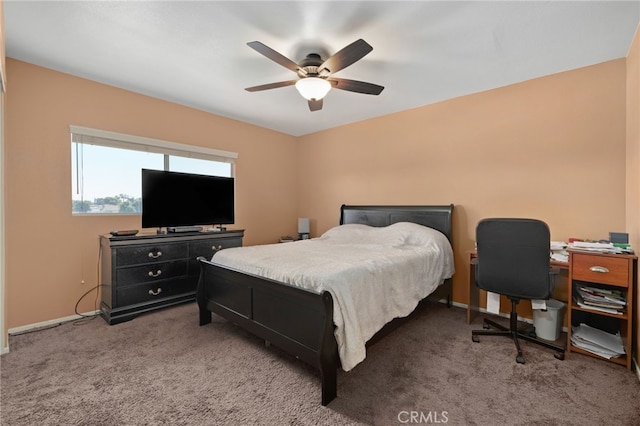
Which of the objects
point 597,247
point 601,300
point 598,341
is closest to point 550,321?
point 598,341

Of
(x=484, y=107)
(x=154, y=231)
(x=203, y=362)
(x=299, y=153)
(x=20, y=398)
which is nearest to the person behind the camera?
(x=20, y=398)

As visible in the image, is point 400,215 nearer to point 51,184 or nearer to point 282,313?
point 282,313

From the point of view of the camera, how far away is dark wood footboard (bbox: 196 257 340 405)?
177cm

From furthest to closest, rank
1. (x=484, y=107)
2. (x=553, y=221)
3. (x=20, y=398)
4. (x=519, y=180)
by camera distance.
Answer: (x=484, y=107), (x=519, y=180), (x=553, y=221), (x=20, y=398)

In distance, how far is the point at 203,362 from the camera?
2246mm

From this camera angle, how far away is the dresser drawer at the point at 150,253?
9.91 feet

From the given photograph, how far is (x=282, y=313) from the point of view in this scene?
2098 mm

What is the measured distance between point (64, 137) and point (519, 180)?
508cm

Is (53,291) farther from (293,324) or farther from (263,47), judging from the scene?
(263,47)

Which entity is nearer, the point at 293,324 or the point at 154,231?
the point at 293,324

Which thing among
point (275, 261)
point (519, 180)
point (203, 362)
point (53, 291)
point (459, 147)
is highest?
point (459, 147)

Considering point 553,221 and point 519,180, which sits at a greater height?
point 519,180

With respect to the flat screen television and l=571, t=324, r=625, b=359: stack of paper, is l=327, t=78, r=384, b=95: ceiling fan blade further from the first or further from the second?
l=571, t=324, r=625, b=359: stack of paper

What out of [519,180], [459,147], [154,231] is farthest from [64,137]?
[519,180]
